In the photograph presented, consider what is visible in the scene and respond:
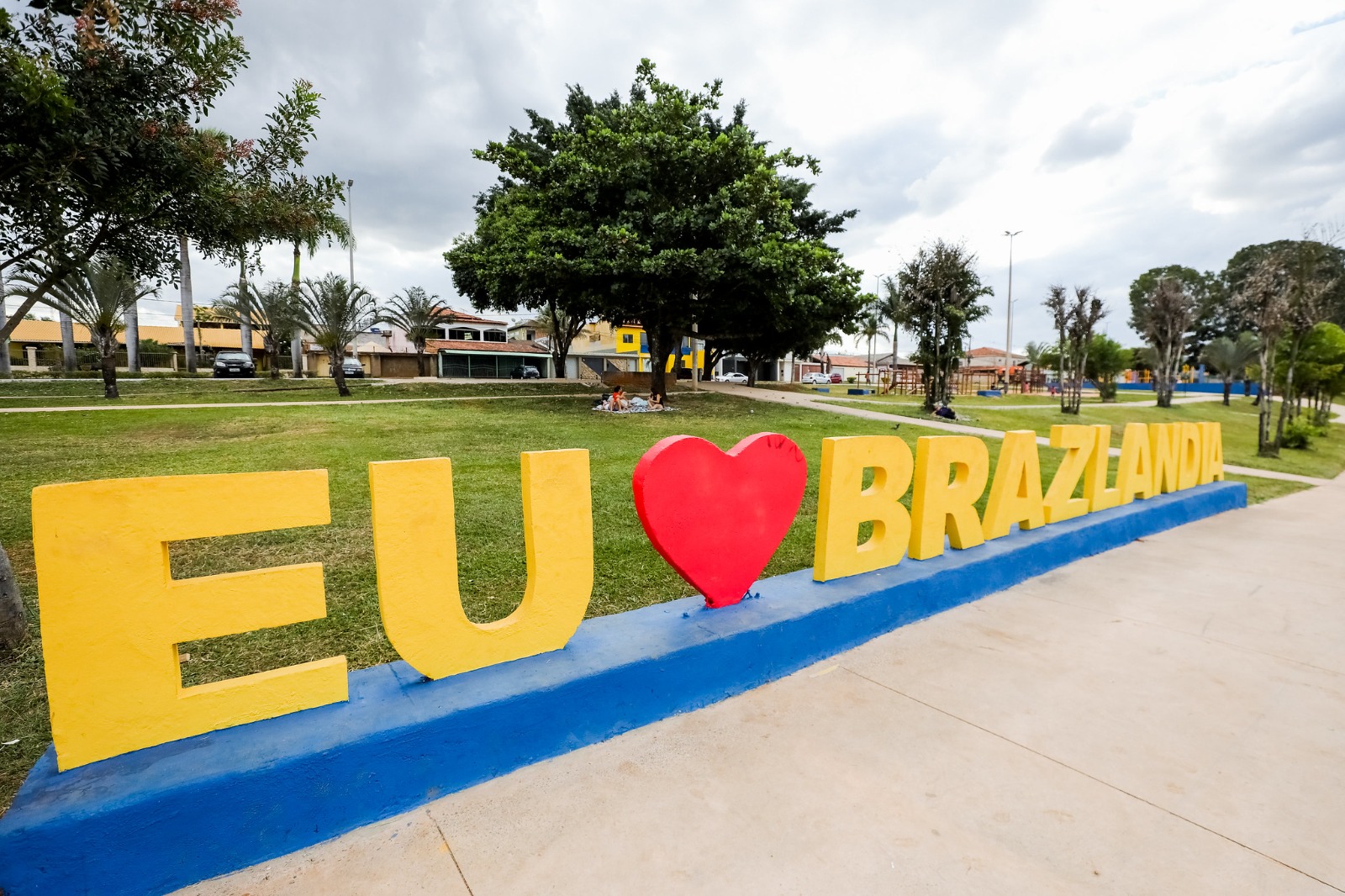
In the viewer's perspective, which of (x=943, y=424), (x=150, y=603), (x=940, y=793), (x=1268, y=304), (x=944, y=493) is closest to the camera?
(x=150, y=603)

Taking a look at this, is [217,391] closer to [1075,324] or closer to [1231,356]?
[1075,324]

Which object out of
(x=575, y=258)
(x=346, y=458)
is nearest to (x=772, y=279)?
(x=575, y=258)

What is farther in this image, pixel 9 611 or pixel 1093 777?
pixel 9 611

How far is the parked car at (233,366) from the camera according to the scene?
34.1 metres

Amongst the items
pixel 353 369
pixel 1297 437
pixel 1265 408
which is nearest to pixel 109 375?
pixel 353 369

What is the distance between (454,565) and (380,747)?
683 millimetres

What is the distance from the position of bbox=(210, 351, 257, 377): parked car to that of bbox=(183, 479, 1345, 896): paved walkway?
3992cm

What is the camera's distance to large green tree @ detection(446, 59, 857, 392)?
53.2 ft

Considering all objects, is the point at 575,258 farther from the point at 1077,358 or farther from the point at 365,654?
the point at 1077,358

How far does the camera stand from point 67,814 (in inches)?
67.9

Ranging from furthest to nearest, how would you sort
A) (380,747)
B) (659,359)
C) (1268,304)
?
(659,359) → (1268,304) → (380,747)

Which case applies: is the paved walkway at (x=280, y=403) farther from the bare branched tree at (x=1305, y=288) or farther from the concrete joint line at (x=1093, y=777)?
the bare branched tree at (x=1305, y=288)

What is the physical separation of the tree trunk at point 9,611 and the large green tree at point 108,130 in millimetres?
2033

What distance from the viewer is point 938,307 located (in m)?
23.7
